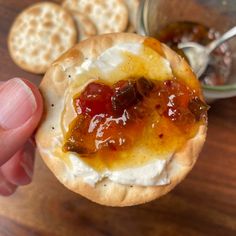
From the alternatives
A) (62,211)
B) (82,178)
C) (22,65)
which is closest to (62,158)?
(82,178)

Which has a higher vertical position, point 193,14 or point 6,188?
point 193,14

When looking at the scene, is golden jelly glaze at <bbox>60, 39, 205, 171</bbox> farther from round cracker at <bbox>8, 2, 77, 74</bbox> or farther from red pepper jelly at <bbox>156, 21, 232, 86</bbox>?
round cracker at <bbox>8, 2, 77, 74</bbox>

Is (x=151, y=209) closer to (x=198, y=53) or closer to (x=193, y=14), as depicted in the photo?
(x=198, y=53)

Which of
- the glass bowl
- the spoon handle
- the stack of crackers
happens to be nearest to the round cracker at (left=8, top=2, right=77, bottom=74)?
the stack of crackers

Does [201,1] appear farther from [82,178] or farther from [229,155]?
[82,178]

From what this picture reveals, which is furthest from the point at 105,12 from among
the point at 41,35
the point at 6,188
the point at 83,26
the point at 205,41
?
the point at 6,188

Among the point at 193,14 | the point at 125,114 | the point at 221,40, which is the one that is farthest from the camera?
the point at 193,14

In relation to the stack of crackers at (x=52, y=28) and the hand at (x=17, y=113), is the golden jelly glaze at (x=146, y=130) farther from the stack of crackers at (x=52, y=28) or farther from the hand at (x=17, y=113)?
the stack of crackers at (x=52, y=28)
